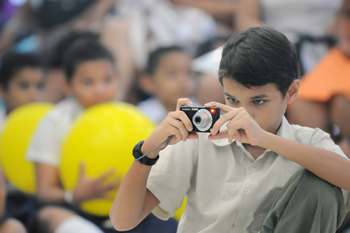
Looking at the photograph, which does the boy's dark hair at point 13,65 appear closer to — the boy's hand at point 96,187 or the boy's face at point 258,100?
the boy's hand at point 96,187

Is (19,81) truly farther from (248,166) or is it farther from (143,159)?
(248,166)

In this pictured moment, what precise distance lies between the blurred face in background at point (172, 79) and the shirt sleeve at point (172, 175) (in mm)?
1021

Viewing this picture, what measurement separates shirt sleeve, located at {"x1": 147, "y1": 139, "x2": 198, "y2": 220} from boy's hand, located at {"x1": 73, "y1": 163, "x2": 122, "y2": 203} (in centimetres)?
46

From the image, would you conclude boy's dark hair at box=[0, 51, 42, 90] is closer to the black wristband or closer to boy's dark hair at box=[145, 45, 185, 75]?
boy's dark hair at box=[145, 45, 185, 75]

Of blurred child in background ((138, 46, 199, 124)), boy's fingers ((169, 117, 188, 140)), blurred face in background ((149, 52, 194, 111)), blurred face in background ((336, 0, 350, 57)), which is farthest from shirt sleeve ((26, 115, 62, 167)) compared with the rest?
blurred face in background ((336, 0, 350, 57))

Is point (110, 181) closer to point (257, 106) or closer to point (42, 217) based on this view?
point (42, 217)

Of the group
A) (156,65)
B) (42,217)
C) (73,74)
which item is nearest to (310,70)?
(156,65)

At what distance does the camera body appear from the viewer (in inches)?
28.6

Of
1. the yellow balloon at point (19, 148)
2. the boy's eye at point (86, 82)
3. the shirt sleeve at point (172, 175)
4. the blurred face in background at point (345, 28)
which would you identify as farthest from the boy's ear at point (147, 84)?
the shirt sleeve at point (172, 175)

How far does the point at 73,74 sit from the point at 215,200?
1111 mm

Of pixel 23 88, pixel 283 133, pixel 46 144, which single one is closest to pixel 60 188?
pixel 46 144

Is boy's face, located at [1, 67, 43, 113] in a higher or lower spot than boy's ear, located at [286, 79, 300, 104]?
lower

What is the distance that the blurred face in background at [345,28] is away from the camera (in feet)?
4.65

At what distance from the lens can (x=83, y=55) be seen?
1.73 m
